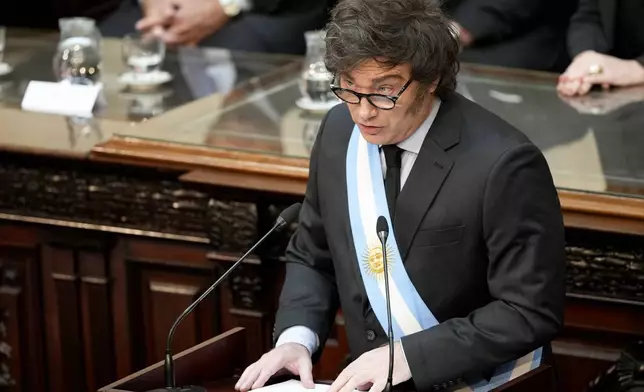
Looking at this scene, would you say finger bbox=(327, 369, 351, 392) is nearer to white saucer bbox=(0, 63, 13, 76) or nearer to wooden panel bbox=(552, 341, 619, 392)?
wooden panel bbox=(552, 341, 619, 392)

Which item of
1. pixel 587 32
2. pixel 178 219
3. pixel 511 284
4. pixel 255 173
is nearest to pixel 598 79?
pixel 587 32

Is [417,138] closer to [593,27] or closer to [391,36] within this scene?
[391,36]

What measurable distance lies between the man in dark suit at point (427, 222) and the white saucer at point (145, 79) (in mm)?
1373

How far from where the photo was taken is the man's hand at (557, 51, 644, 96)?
307 centimetres

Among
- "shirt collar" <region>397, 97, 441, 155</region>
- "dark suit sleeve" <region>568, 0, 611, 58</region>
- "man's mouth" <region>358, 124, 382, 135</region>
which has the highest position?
"man's mouth" <region>358, 124, 382, 135</region>

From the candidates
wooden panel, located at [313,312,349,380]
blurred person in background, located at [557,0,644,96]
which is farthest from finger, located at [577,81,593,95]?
wooden panel, located at [313,312,349,380]

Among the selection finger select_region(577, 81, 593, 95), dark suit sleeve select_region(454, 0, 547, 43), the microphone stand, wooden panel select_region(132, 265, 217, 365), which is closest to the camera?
the microphone stand

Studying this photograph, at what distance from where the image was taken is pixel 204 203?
2727 mm

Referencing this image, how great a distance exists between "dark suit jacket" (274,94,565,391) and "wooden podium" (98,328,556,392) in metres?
0.09

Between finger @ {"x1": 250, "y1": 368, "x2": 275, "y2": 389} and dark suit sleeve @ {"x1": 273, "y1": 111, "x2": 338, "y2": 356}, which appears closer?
finger @ {"x1": 250, "y1": 368, "x2": 275, "y2": 389}

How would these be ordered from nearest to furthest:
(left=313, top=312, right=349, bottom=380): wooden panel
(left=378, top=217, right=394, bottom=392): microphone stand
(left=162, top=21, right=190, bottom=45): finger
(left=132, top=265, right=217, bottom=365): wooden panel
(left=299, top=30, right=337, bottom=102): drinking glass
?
1. (left=378, top=217, right=394, bottom=392): microphone stand
2. (left=313, top=312, right=349, bottom=380): wooden panel
3. (left=132, top=265, right=217, bottom=365): wooden panel
4. (left=299, top=30, right=337, bottom=102): drinking glass
5. (left=162, top=21, right=190, bottom=45): finger

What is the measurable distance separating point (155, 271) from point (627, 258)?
1132 mm

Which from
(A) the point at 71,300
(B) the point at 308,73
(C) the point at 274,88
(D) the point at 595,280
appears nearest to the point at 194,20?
(C) the point at 274,88

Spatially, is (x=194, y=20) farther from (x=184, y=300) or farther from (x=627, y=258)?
(x=627, y=258)
